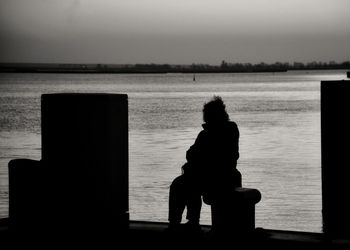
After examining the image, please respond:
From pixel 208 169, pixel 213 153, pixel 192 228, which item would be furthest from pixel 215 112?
pixel 192 228

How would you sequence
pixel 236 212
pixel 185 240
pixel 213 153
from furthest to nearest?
pixel 213 153
pixel 185 240
pixel 236 212

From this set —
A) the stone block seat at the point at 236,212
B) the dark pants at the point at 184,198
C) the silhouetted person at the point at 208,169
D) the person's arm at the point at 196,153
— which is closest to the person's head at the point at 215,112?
the silhouetted person at the point at 208,169

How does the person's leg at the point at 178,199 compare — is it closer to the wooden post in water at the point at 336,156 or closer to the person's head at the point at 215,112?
the person's head at the point at 215,112

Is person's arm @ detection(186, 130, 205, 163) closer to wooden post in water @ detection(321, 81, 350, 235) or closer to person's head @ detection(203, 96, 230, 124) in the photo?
person's head @ detection(203, 96, 230, 124)

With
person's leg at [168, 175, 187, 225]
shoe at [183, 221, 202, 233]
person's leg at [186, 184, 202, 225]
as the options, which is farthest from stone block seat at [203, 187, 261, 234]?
person's leg at [168, 175, 187, 225]

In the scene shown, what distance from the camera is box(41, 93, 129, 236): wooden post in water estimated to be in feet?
22.6

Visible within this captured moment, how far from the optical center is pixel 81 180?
6.94 meters

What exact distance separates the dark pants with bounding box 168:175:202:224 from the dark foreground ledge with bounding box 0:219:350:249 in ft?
0.51

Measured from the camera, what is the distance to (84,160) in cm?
696

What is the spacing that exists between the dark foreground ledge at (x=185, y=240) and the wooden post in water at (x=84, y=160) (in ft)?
0.41

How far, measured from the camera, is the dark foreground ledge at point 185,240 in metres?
6.54

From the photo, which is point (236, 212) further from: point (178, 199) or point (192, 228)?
point (178, 199)

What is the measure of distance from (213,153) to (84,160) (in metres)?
1.06

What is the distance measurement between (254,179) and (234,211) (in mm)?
8520
